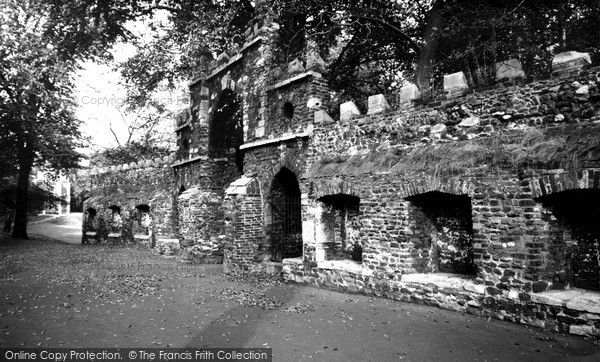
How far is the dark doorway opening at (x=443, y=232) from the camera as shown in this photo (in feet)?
25.0

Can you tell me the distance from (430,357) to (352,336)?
3.96ft

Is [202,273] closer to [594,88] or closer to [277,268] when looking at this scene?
[277,268]

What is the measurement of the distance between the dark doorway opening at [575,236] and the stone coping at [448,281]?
3.94 ft

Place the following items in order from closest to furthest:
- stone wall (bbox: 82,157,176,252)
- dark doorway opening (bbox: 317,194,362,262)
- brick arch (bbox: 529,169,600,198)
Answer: brick arch (bbox: 529,169,600,198), dark doorway opening (bbox: 317,194,362,262), stone wall (bbox: 82,157,176,252)

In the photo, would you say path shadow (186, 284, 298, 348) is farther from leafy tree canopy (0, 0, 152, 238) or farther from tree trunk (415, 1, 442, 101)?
leafy tree canopy (0, 0, 152, 238)

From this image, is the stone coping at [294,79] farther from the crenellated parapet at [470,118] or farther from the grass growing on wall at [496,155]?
the grass growing on wall at [496,155]

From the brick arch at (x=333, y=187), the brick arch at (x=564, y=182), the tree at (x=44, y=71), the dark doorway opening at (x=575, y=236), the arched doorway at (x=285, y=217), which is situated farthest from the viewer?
the tree at (x=44, y=71)

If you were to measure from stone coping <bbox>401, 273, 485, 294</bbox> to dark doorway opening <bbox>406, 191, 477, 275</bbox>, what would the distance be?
0.27m

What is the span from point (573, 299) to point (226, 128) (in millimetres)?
12667

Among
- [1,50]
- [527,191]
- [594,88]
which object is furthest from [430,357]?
[1,50]

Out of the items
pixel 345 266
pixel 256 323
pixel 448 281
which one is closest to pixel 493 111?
pixel 448 281

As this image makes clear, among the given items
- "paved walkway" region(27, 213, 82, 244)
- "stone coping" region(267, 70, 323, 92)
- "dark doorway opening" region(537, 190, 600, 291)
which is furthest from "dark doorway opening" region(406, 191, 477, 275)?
"paved walkway" region(27, 213, 82, 244)

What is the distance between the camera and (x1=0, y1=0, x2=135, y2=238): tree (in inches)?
649

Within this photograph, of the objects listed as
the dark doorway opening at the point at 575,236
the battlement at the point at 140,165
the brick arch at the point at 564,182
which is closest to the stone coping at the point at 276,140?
the brick arch at the point at 564,182
